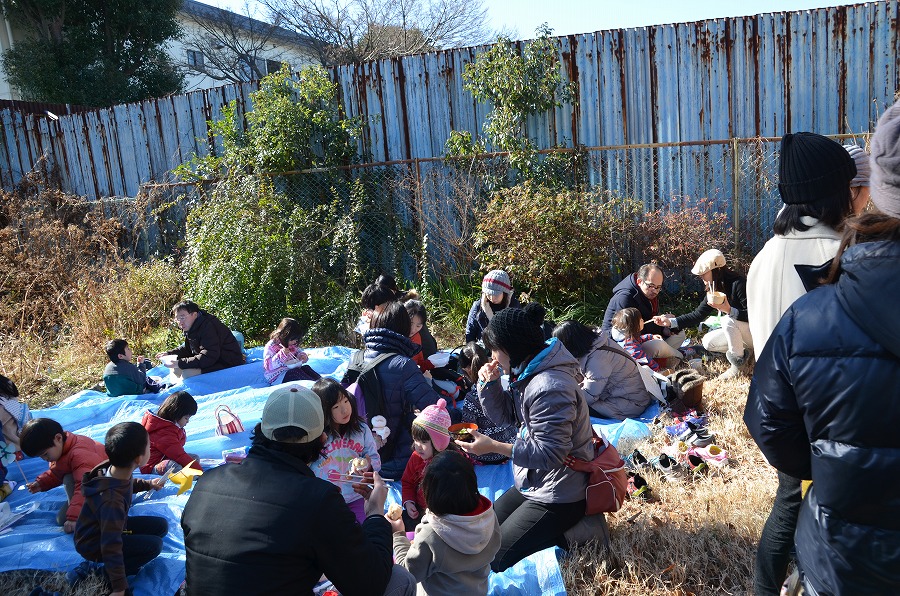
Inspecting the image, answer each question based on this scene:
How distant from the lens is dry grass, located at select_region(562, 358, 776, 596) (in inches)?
132

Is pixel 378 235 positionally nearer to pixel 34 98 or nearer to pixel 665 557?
pixel 665 557

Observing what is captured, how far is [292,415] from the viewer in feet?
8.11

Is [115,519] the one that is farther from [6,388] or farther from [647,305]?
[647,305]

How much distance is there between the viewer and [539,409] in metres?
3.36

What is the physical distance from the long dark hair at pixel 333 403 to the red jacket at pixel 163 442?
1542 millimetres

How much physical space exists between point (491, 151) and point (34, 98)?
50.1ft

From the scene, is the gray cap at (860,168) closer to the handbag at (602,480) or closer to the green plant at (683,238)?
the handbag at (602,480)

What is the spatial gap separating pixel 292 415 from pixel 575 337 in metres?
3.20

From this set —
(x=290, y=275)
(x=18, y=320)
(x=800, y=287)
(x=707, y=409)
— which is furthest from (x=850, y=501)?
(x=18, y=320)

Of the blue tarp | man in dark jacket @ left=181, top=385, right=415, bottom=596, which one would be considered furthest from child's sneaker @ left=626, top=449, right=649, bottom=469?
man in dark jacket @ left=181, top=385, right=415, bottom=596

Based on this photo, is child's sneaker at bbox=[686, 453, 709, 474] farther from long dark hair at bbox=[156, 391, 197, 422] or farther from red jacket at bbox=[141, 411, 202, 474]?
long dark hair at bbox=[156, 391, 197, 422]

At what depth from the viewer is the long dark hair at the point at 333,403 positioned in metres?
3.76

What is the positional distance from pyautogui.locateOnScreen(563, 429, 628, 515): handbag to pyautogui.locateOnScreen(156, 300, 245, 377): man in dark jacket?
4.77 metres

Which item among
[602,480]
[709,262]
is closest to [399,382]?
[602,480]
